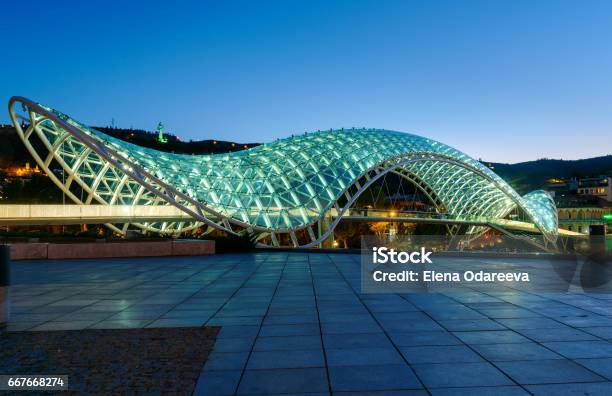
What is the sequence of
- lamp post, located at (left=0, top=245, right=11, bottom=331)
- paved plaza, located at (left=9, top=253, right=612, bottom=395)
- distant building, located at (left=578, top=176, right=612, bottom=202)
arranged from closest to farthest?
paved plaza, located at (left=9, top=253, right=612, bottom=395) < lamp post, located at (left=0, top=245, right=11, bottom=331) < distant building, located at (left=578, top=176, right=612, bottom=202)

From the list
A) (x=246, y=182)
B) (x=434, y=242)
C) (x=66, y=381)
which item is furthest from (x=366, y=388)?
(x=246, y=182)

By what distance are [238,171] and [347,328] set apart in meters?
37.0

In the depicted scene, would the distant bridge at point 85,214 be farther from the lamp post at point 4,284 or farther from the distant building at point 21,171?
the distant building at point 21,171

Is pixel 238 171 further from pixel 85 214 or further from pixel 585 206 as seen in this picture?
pixel 585 206

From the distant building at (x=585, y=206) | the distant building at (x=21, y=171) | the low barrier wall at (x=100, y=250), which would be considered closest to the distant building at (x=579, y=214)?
the distant building at (x=585, y=206)

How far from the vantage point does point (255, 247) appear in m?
29.3

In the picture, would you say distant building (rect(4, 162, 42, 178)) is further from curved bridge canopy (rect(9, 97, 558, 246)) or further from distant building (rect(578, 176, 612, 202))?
distant building (rect(578, 176, 612, 202))

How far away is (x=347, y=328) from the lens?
8.90 metres

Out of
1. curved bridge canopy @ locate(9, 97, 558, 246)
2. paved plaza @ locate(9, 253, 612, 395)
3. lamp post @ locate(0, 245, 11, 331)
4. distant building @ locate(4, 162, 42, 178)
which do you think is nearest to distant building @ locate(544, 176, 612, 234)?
curved bridge canopy @ locate(9, 97, 558, 246)

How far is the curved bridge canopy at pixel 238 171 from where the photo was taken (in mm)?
31578

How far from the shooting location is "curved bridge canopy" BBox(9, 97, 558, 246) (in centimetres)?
3158

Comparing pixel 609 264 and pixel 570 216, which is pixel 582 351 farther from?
pixel 570 216

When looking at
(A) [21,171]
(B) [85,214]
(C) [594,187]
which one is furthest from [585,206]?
(A) [21,171]

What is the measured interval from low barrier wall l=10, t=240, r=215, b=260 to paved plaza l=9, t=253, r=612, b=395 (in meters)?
6.40
